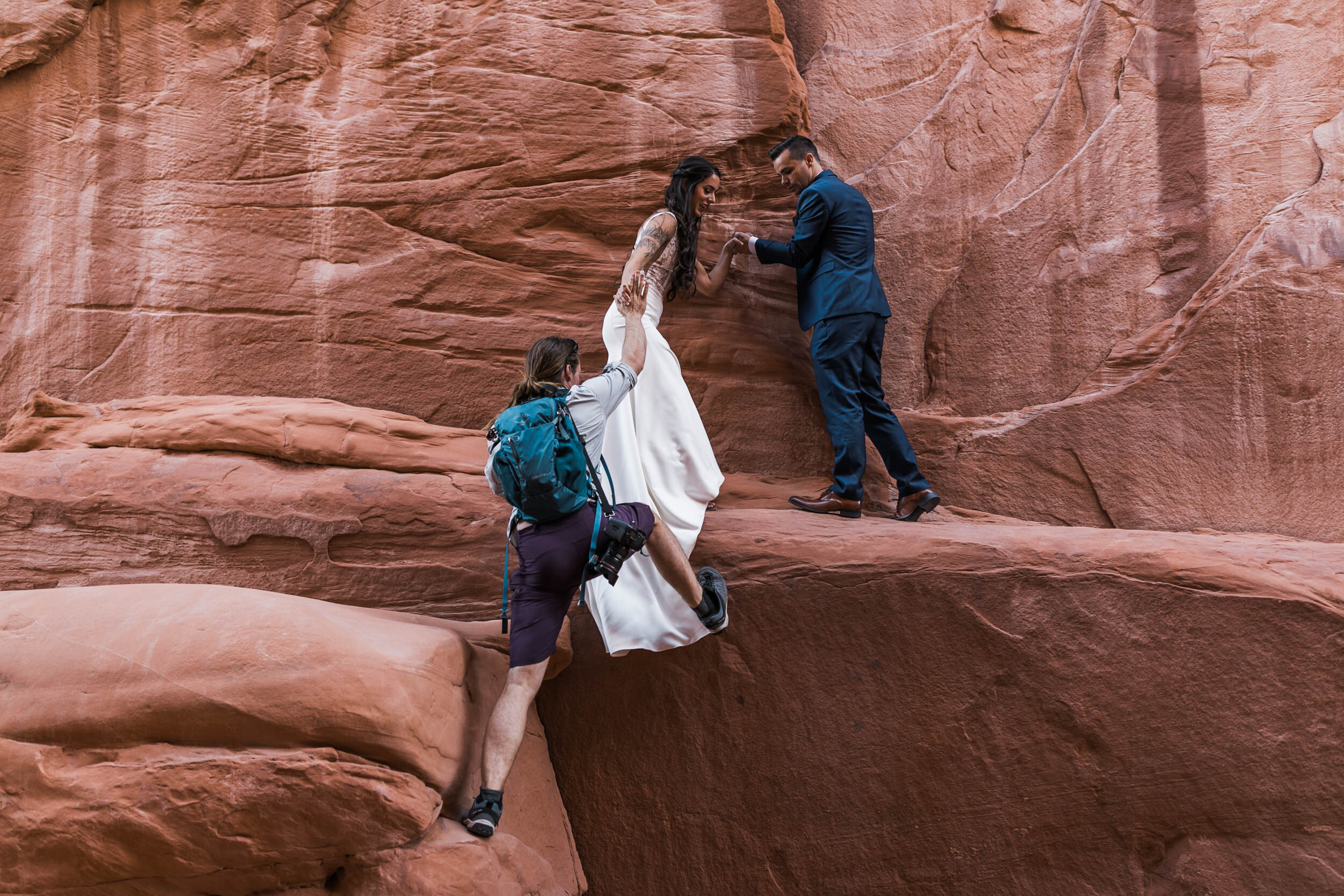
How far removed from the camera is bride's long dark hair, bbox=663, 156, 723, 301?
517 centimetres

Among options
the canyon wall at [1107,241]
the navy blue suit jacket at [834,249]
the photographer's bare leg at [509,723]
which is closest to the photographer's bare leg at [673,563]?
the photographer's bare leg at [509,723]

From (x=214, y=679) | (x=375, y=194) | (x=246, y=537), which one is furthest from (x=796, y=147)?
(x=214, y=679)

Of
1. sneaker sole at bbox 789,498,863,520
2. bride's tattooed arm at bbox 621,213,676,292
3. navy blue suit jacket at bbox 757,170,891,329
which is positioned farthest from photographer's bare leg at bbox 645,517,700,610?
navy blue suit jacket at bbox 757,170,891,329

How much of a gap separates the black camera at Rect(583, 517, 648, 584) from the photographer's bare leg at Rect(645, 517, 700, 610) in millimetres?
Answer: 163

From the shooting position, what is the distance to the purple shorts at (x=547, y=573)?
3707 millimetres

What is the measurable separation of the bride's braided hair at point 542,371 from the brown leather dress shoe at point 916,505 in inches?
81.7

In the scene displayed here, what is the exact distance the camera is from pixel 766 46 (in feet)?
18.4

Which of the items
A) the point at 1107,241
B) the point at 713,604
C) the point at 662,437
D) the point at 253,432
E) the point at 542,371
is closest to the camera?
the point at 542,371

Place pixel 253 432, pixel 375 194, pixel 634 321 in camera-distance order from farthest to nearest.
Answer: pixel 375 194 < pixel 253 432 < pixel 634 321

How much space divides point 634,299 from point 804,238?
115 centimetres

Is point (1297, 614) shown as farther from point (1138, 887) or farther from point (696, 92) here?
point (696, 92)

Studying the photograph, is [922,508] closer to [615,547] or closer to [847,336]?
[847,336]

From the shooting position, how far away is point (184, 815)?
324cm

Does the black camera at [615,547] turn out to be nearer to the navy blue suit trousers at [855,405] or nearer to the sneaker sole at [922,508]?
the navy blue suit trousers at [855,405]
